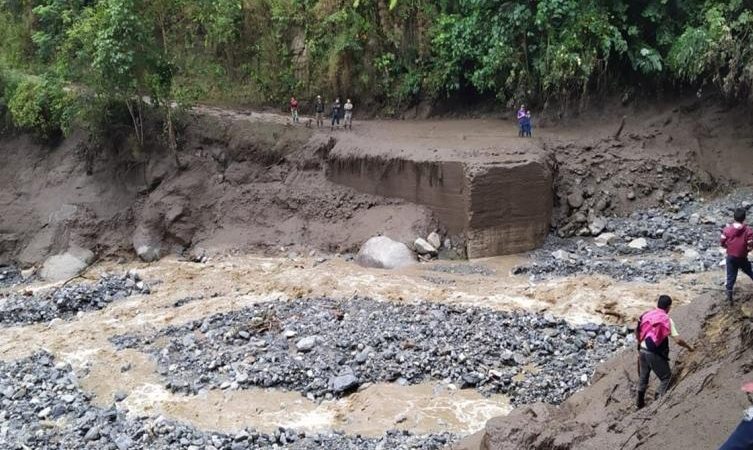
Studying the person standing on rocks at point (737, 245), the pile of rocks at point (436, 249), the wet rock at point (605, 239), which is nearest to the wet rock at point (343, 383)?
the person standing on rocks at point (737, 245)

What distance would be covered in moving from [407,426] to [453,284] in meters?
5.60

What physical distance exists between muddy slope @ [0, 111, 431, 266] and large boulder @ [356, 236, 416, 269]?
998mm

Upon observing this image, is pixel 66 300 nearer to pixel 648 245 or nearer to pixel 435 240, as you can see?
pixel 435 240

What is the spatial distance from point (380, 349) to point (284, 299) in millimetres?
3573

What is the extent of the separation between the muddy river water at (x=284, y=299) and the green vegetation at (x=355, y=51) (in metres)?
5.81

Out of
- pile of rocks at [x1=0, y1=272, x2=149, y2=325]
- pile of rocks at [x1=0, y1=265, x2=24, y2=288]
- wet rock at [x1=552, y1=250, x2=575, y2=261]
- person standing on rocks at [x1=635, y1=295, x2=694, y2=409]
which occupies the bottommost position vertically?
pile of rocks at [x1=0, y1=265, x2=24, y2=288]

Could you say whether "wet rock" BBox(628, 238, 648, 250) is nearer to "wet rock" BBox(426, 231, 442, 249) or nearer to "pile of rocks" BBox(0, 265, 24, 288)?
"wet rock" BBox(426, 231, 442, 249)

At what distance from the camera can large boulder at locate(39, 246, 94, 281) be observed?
18.4m

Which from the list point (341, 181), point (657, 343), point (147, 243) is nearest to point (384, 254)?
point (341, 181)

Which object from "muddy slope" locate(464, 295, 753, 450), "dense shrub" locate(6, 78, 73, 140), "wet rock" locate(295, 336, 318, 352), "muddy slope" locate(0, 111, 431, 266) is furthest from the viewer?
"dense shrub" locate(6, 78, 73, 140)

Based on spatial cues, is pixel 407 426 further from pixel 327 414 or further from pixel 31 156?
pixel 31 156

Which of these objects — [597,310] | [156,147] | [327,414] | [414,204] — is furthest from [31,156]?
[597,310]

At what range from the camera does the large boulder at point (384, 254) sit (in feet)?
54.1

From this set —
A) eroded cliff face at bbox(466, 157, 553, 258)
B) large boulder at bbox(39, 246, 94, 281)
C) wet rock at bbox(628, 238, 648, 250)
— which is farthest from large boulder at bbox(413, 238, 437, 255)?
large boulder at bbox(39, 246, 94, 281)
